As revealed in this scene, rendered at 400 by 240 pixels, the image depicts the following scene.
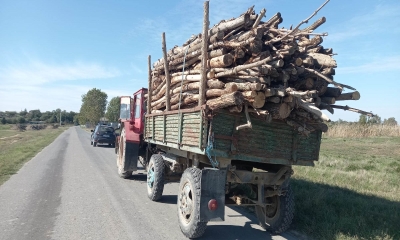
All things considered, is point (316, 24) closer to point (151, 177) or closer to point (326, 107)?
point (326, 107)

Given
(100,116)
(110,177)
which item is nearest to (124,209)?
(110,177)

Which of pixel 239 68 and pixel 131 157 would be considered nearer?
pixel 239 68

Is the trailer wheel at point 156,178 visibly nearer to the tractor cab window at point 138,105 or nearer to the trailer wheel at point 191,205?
→ the trailer wheel at point 191,205

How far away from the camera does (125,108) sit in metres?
11.7

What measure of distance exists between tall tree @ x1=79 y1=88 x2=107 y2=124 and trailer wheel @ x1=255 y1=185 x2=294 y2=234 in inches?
2898

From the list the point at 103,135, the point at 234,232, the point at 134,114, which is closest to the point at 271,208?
the point at 234,232

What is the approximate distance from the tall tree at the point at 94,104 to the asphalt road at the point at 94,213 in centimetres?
6845

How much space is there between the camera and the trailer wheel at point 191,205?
198 inches

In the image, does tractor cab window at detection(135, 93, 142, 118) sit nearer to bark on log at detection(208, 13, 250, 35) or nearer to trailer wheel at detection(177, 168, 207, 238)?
bark on log at detection(208, 13, 250, 35)

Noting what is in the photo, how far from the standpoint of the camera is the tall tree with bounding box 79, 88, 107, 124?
7638 centimetres

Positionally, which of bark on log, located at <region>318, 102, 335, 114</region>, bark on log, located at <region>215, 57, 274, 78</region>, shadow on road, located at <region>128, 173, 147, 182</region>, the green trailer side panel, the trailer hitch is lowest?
shadow on road, located at <region>128, 173, 147, 182</region>

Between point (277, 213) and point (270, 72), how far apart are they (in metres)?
2.55

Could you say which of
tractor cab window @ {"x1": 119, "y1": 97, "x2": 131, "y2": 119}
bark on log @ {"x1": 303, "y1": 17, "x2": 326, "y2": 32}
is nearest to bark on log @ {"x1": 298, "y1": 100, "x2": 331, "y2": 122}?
bark on log @ {"x1": 303, "y1": 17, "x2": 326, "y2": 32}

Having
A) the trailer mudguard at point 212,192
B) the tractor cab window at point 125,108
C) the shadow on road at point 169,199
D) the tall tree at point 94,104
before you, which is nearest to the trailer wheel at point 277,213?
the trailer mudguard at point 212,192
